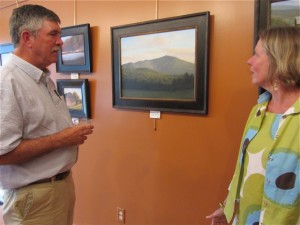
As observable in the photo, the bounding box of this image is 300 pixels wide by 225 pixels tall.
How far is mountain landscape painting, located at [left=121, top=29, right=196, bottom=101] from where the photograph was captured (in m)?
1.68

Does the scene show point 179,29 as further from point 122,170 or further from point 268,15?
point 122,170

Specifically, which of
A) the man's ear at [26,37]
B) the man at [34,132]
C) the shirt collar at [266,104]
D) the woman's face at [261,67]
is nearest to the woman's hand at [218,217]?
the shirt collar at [266,104]

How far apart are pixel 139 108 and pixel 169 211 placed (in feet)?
2.72

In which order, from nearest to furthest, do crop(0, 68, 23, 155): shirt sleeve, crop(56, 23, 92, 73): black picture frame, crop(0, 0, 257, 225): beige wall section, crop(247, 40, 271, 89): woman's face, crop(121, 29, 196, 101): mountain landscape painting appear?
crop(247, 40, 271, 89): woman's face, crop(0, 68, 23, 155): shirt sleeve, crop(0, 0, 257, 225): beige wall section, crop(121, 29, 196, 101): mountain landscape painting, crop(56, 23, 92, 73): black picture frame


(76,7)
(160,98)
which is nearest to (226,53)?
(160,98)

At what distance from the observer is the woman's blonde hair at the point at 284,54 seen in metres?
0.98

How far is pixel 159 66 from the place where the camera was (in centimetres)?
180

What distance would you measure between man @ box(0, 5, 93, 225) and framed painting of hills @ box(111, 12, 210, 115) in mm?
628

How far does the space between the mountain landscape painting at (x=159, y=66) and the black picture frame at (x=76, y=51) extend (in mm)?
393

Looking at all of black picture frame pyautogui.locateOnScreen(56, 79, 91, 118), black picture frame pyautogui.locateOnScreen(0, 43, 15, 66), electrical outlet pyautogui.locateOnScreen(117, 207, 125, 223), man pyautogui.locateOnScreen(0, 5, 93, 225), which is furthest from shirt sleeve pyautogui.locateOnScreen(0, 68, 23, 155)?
black picture frame pyautogui.locateOnScreen(0, 43, 15, 66)

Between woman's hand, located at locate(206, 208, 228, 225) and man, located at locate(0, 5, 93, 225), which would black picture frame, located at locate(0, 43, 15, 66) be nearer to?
man, located at locate(0, 5, 93, 225)

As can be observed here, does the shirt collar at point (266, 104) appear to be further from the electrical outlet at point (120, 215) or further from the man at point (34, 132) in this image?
the electrical outlet at point (120, 215)

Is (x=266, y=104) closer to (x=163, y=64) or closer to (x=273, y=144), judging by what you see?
(x=273, y=144)

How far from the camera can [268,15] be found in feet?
4.44
